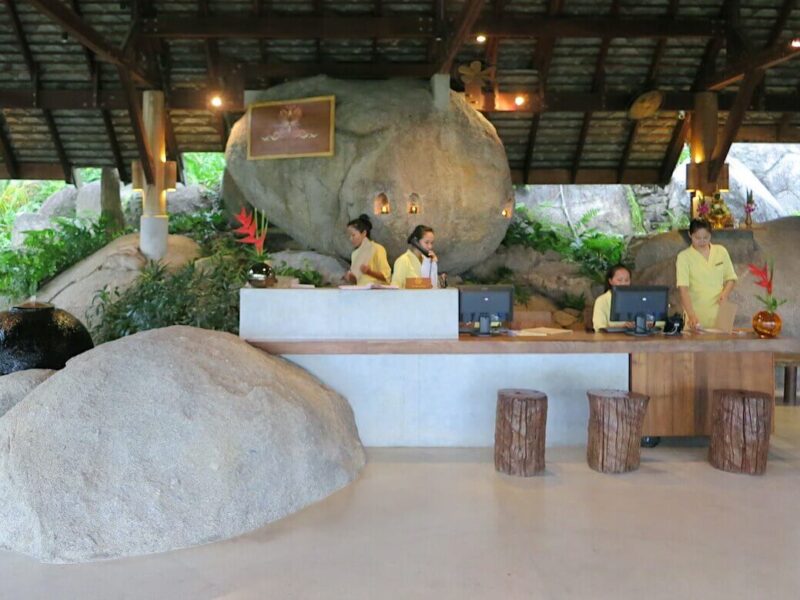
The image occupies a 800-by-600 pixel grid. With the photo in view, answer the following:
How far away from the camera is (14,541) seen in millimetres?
3854

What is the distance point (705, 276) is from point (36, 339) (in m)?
5.97

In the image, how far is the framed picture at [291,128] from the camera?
10.8 meters

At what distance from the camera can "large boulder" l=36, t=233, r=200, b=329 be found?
10727 mm

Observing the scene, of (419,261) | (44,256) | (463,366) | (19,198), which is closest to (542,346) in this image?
(463,366)

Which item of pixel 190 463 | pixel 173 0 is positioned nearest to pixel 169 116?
pixel 173 0

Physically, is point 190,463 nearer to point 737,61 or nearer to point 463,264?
point 463,264

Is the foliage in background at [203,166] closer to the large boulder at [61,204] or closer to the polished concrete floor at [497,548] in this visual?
the large boulder at [61,204]

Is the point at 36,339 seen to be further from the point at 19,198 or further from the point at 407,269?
the point at 19,198

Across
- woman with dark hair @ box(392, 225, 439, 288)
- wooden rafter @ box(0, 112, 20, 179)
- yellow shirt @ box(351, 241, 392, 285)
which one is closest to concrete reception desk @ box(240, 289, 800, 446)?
woman with dark hair @ box(392, 225, 439, 288)

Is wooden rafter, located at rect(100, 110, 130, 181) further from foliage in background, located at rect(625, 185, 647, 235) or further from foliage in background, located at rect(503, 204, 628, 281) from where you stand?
foliage in background, located at rect(625, 185, 647, 235)

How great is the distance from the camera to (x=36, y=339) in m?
6.12

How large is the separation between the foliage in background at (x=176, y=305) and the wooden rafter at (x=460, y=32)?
4.10 m

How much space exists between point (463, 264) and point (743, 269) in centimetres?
424

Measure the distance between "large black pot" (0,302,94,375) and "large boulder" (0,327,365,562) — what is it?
1578 mm
